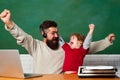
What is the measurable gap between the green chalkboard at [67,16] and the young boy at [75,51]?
189 millimetres

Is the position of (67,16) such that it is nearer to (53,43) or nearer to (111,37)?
(53,43)

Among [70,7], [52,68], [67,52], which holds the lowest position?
[52,68]

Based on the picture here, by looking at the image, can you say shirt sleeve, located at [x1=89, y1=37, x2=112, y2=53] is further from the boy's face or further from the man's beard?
the man's beard

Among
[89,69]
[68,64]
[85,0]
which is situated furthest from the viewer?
[85,0]

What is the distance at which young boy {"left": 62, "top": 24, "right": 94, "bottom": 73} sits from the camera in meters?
2.71

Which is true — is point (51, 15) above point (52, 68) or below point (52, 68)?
above

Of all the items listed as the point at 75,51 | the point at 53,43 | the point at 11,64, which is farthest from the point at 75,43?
the point at 11,64

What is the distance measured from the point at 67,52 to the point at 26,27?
24.5 inches

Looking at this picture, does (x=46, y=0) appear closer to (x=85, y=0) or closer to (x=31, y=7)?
(x=31, y=7)

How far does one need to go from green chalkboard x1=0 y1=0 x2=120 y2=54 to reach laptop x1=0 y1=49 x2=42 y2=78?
1.09 m

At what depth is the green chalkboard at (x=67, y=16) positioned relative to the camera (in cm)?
299

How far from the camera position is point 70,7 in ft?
9.95

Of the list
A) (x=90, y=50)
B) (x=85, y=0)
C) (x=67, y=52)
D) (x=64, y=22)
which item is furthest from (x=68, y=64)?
(x=85, y=0)

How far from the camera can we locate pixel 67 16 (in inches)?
119
